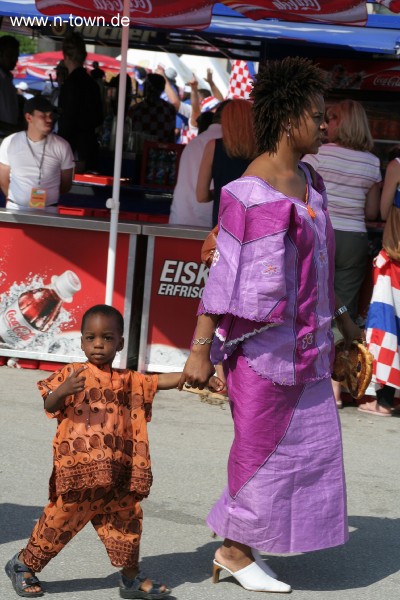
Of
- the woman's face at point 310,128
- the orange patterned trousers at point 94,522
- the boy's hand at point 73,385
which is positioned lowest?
the orange patterned trousers at point 94,522

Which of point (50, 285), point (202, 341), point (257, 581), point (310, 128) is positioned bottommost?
point (50, 285)

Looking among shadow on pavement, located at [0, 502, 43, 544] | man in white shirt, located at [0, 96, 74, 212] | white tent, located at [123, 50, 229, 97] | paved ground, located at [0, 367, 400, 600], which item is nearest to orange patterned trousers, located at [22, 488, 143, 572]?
paved ground, located at [0, 367, 400, 600]

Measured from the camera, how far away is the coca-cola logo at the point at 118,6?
6.65 m

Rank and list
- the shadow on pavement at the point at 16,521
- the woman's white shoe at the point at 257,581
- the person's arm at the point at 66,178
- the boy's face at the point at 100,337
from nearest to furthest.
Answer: the boy's face at the point at 100,337 < the woman's white shoe at the point at 257,581 < the shadow on pavement at the point at 16,521 < the person's arm at the point at 66,178

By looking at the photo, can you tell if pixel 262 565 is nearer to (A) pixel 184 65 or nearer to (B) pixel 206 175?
(B) pixel 206 175

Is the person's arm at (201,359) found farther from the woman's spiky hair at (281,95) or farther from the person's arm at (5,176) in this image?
the person's arm at (5,176)

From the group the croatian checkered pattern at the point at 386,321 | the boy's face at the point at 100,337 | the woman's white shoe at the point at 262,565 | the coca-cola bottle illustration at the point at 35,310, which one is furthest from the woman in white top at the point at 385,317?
the boy's face at the point at 100,337

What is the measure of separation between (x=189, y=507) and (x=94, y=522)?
129cm

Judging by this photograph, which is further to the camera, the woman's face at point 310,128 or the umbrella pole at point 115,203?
the umbrella pole at point 115,203

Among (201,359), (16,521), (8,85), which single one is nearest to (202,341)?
(201,359)

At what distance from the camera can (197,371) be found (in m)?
3.94

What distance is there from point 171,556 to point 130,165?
7.89m

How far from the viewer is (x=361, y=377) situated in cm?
448

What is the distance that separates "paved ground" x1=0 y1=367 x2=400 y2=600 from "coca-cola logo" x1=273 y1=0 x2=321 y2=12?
252 cm
